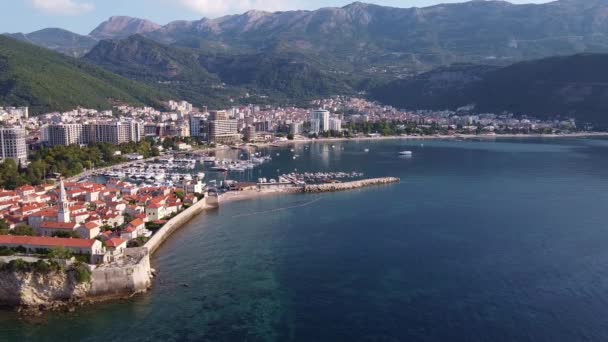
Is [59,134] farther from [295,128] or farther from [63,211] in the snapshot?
[63,211]

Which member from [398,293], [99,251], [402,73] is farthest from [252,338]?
[402,73]

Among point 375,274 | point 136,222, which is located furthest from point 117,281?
point 375,274

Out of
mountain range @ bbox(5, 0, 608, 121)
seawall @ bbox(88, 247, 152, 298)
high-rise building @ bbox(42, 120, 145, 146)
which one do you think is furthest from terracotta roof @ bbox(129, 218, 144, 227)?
mountain range @ bbox(5, 0, 608, 121)

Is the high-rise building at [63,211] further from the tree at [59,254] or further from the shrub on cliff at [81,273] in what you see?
the shrub on cliff at [81,273]

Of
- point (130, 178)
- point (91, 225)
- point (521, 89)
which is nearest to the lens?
point (91, 225)

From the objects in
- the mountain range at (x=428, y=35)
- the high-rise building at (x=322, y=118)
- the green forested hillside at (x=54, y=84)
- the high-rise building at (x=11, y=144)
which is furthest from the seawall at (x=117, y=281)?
the mountain range at (x=428, y=35)
